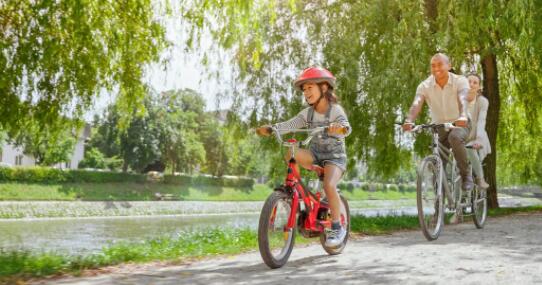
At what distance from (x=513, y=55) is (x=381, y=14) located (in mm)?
2710

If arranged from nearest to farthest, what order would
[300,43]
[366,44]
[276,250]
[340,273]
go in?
[340,273] < [276,250] < [366,44] < [300,43]

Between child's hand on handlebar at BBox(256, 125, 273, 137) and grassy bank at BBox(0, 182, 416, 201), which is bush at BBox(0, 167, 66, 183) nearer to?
grassy bank at BBox(0, 182, 416, 201)

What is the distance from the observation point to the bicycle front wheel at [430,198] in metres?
5.62

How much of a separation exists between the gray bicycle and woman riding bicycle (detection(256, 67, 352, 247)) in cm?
134

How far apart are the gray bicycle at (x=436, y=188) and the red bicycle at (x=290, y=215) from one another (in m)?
1.23

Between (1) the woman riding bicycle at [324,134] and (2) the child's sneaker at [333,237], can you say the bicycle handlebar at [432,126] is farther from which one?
(2) the child's sneaker at [333,237]

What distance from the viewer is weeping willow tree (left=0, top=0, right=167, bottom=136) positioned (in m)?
6.42

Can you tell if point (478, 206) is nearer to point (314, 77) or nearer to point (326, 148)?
point (326, 148)

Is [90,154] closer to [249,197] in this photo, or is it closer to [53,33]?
[249,197]

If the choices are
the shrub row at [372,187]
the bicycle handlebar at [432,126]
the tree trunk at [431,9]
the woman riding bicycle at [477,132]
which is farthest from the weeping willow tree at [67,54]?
the shrub row at [372,187]

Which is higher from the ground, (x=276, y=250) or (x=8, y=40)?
(x=8, y=40)

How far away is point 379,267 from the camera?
4176mm

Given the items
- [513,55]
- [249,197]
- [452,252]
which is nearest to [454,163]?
[452,252]

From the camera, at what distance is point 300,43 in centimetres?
1121
